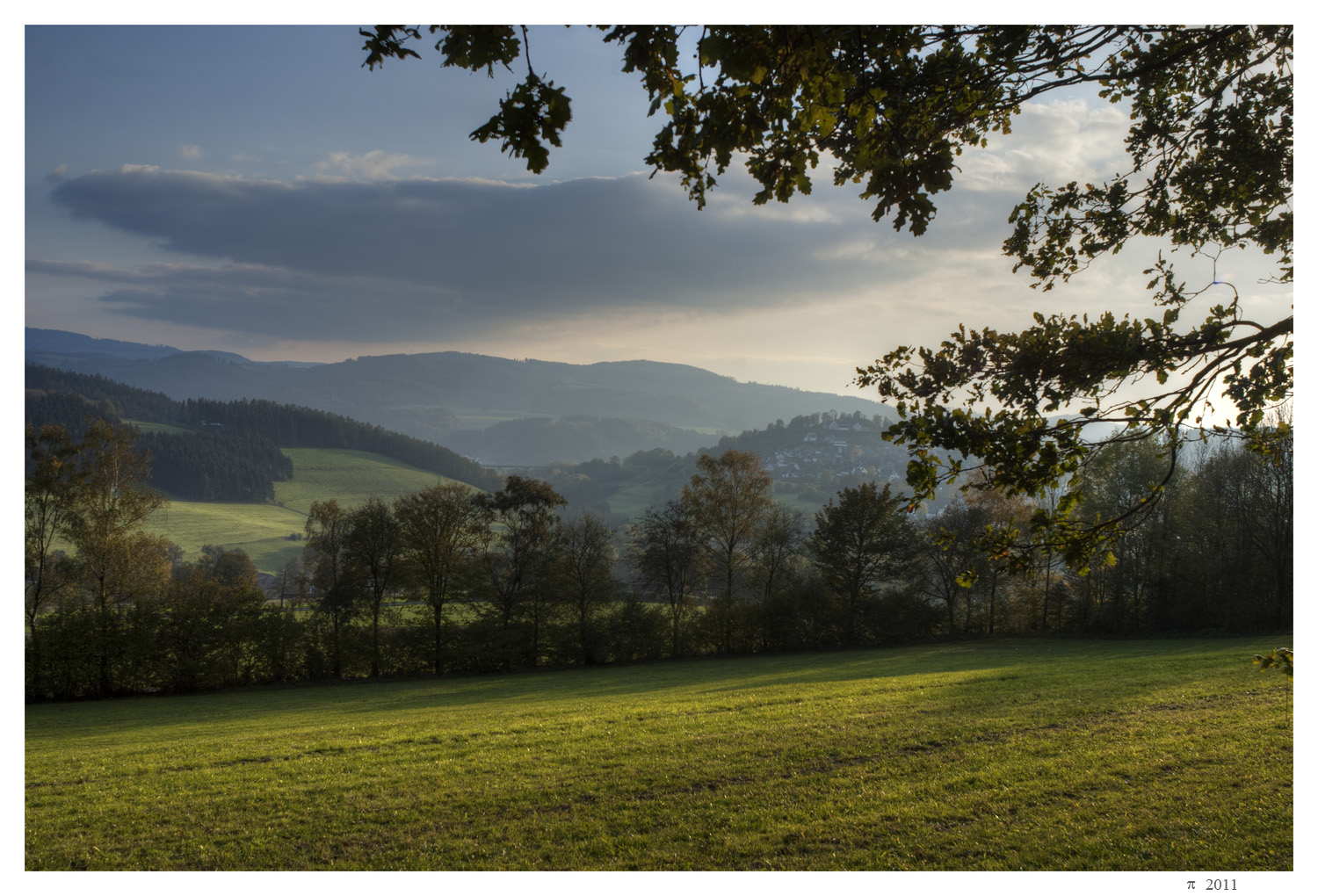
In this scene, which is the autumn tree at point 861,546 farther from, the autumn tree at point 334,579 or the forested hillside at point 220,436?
the forested hillside at point 220,436

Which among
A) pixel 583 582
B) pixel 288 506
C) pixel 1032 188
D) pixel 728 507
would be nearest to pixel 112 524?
pixel 583 582

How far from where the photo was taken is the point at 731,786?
→ 8.78 m

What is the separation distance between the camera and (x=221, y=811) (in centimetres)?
839

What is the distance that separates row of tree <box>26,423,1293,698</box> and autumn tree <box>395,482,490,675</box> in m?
0.10

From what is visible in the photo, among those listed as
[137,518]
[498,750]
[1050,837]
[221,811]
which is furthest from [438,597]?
[1050,837]

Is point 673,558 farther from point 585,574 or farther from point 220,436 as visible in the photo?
point 220,436

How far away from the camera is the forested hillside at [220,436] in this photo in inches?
5032

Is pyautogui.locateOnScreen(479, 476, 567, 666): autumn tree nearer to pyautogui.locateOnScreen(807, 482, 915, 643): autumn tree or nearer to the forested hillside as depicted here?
pyautogui.locateOnScreen(807, 482, 915, 643): autumn tree

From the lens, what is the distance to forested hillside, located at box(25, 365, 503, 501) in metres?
128

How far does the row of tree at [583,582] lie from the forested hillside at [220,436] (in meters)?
95.3

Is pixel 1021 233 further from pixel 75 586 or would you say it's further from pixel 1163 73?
pixel 75 586

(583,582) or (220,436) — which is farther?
(220,436)

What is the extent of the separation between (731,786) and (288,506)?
145 m

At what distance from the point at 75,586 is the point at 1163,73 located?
39.7m
